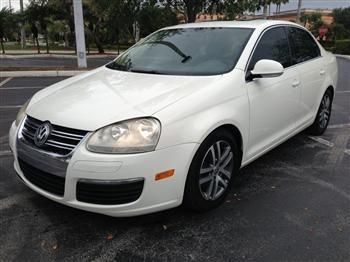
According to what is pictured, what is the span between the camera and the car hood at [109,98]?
2.72 m

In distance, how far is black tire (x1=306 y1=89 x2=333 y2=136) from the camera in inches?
204

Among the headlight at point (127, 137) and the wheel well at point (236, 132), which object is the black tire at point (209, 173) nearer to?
the wheel well at point (236, 132)

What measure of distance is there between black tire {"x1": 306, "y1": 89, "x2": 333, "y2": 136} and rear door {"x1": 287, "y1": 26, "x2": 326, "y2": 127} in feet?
0.94

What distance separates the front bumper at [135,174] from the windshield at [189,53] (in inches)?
40.9

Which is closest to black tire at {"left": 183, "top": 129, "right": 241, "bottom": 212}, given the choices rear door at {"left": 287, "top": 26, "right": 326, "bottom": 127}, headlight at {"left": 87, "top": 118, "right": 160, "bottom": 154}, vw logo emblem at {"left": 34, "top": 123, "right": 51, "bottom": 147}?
headlight at {"left": 87, "top": 118, "right": 160, "bottom": 154}

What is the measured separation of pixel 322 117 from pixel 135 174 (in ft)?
11.8

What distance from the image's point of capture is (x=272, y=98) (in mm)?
3732

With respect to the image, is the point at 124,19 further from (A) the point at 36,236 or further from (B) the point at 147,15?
(A) the point at 36,236

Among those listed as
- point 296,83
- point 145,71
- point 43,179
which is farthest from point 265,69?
point 43,179

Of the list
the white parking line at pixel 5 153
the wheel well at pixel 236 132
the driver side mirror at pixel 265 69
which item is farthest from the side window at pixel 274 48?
the white parking line at pixel 5 153

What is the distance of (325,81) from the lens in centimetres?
505

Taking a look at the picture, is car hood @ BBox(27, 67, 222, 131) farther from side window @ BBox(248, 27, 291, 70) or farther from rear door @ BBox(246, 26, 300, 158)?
side window @ BBox(248, 27, 291, 70)

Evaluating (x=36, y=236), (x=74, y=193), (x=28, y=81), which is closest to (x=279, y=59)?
(x=74, y=193)

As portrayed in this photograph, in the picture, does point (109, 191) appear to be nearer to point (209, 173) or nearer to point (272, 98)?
point (209, 173)
